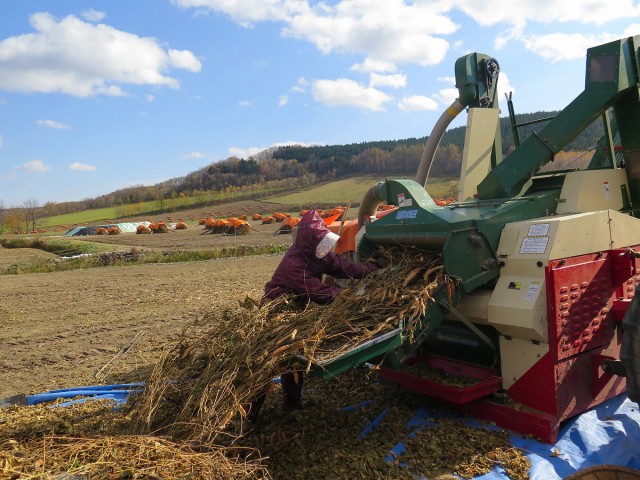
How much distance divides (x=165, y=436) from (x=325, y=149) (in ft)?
285

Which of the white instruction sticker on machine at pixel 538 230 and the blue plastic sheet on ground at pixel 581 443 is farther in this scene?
the white instruction sticker on machine at pixel 538 230

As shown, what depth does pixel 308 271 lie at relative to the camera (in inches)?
172

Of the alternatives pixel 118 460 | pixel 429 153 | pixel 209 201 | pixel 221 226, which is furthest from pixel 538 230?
pixel 209 201

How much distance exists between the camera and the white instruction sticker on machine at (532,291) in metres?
3.69

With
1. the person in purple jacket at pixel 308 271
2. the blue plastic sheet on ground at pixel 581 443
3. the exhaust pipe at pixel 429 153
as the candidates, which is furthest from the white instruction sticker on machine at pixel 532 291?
the exhaust pipe at pixel 429 153

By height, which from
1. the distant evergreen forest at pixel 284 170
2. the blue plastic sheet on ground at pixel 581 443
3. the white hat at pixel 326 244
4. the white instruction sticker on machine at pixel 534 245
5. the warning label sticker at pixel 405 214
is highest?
the distant evergreen forest at pixel 284 170

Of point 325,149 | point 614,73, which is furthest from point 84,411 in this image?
point 325,149

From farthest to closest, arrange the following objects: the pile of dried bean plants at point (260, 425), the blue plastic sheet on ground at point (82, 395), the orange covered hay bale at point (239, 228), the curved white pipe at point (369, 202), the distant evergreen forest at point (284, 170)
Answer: the distant evergreen forest at point (284, 170) < the orange covered hay bale at point (239, 228) < the curved white pipe at point (369, 202) < the blue plastic sheet on ground at point (82, 395) < the pile of dried bean plants at point (260, 425)

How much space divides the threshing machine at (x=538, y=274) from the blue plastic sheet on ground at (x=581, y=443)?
97mm

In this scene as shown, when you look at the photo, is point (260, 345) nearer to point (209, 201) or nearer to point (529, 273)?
point (529, 273)

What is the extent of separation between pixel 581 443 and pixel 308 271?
2303mm

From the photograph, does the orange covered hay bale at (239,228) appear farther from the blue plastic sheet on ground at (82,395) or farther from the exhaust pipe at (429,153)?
the blue plastic sheet on ground at (82,395)

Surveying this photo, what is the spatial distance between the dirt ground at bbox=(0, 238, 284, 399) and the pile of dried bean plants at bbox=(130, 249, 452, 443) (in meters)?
0.58

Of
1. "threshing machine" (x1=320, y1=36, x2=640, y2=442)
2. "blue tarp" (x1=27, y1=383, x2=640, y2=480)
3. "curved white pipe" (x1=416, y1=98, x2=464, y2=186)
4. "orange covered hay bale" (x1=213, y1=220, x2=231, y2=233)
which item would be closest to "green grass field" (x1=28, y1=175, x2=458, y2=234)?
"orange covered hay bale" (x1=213, y1=220, x2=231, y2=233)
